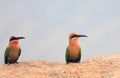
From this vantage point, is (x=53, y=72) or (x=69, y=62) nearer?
(x=53, y=72)

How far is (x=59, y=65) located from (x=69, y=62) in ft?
3.42

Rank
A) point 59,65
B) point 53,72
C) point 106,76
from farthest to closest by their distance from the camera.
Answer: point 59,65 < point 53,72 < point 106,76

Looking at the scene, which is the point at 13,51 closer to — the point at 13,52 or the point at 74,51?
the point at 13,52

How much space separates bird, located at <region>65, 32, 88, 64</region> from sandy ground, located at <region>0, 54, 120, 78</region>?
75cm

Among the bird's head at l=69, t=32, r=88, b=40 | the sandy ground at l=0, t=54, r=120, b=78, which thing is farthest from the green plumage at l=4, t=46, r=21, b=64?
the bird's head at l=69, t=32, r=88, b=40

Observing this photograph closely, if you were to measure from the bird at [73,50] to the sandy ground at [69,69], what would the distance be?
2.45 ft

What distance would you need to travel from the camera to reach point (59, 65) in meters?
18.9

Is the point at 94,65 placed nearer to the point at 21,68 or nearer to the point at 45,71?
the point at 45,71

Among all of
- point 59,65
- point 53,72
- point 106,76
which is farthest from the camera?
point 59,65

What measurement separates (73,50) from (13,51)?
11.6 ft

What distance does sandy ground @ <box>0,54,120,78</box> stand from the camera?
55.5 ft

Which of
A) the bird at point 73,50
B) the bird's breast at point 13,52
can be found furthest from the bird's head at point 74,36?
the bird's breast at point 13,52

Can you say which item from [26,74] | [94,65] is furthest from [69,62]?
[26,74]

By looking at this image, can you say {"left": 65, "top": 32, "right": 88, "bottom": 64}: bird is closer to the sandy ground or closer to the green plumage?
the sandy ground
